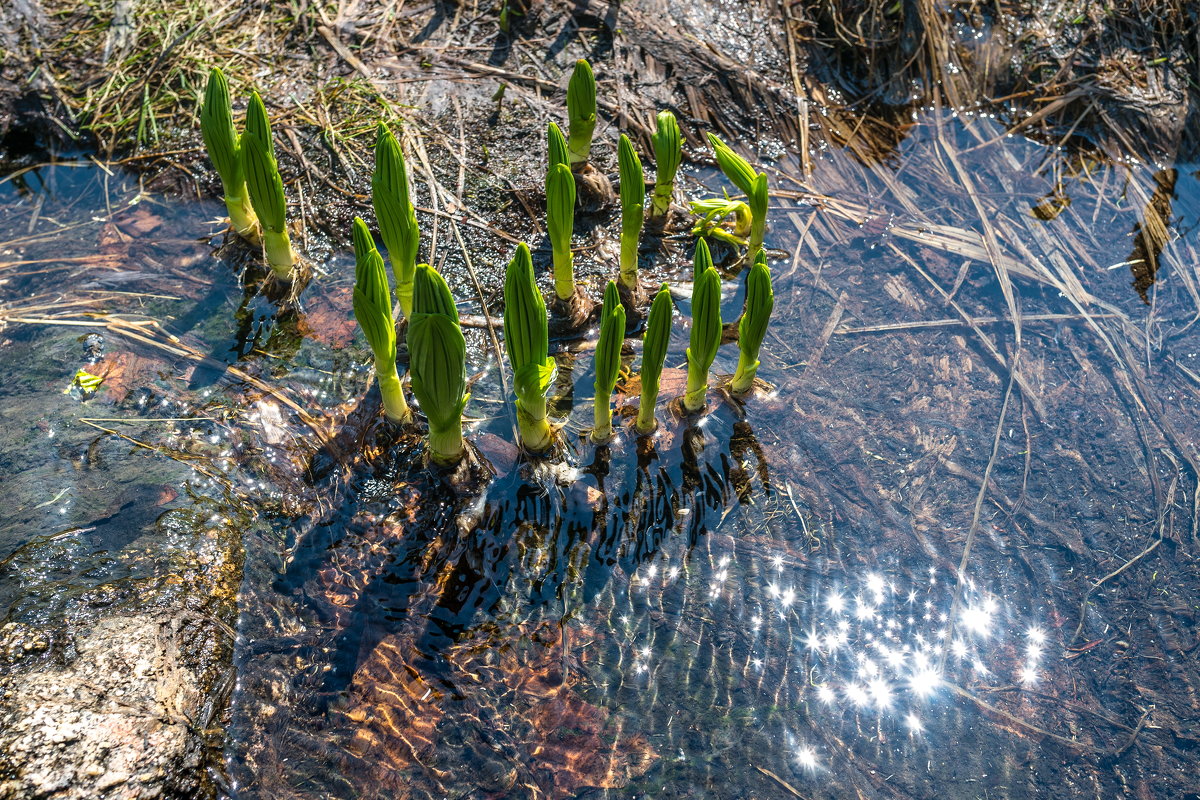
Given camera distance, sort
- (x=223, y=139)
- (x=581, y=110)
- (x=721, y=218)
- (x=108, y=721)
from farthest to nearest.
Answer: (x=721, y=218) → (x=581, y=110) → (x=223, y=139) → (x=108, y=721)

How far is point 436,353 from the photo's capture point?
10.2 feet

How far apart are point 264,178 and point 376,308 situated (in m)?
1.08

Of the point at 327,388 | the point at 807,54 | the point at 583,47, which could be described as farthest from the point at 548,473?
the point at 807,54

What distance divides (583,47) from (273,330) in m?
2.87

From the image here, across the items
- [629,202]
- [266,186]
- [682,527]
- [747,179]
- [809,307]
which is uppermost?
[747,179]

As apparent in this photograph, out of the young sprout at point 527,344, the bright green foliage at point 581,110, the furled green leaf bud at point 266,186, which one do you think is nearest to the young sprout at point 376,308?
the young sprout at point 527,344

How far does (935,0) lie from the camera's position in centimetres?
569

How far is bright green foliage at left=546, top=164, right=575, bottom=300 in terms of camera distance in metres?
3.81

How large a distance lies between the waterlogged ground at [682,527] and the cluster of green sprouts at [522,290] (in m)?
0.24

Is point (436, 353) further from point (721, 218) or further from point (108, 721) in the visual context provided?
point (721, 218)

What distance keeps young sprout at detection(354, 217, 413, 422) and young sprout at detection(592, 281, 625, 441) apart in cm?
88

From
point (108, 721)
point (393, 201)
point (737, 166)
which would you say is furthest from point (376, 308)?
point (737, 166)

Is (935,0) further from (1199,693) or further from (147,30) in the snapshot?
(147,30)

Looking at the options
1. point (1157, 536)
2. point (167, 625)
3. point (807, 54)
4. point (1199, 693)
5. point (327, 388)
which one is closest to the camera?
point (167, 625)
